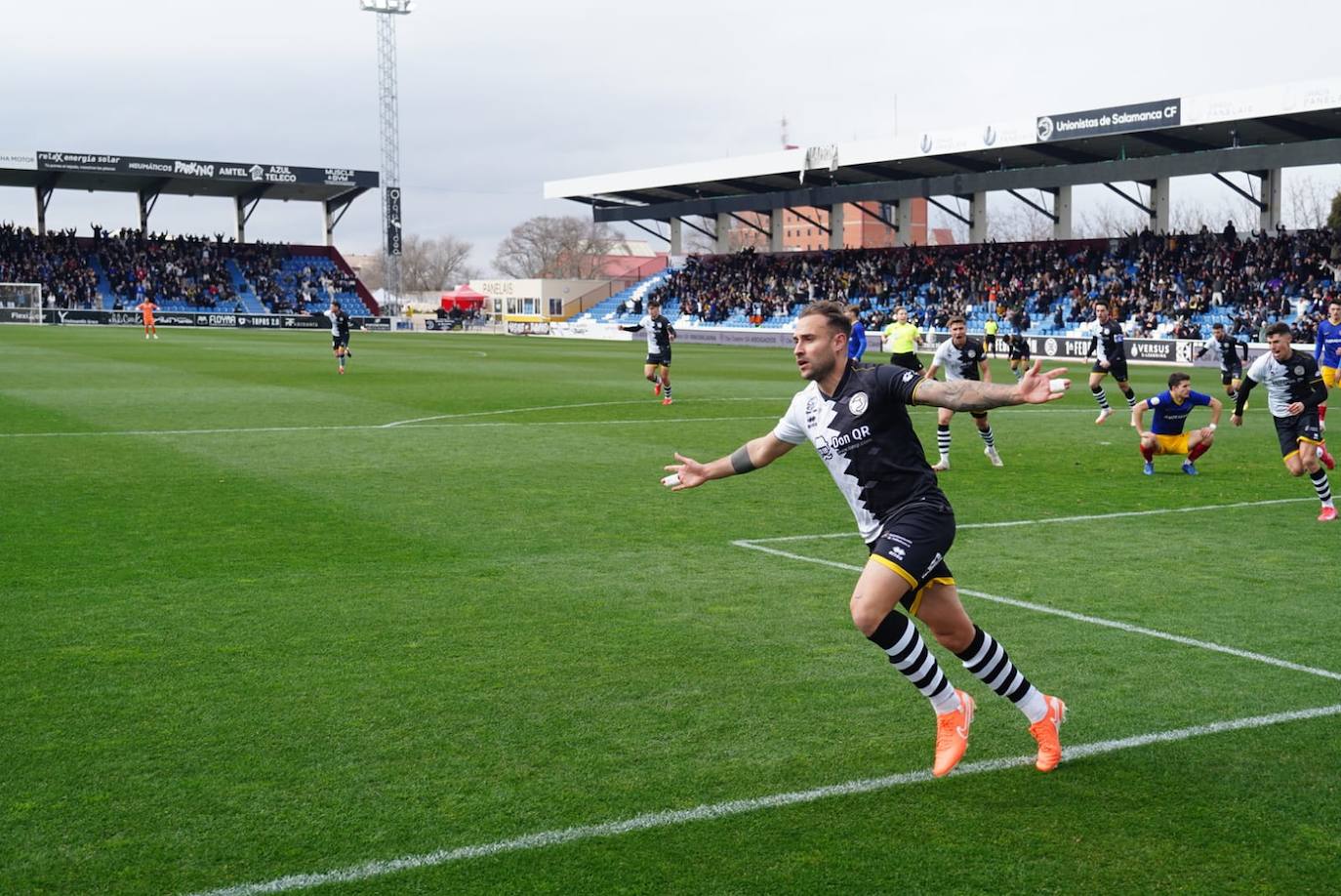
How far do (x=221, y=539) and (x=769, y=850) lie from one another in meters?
7.48

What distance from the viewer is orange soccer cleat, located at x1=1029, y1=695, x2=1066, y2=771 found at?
18.6ft

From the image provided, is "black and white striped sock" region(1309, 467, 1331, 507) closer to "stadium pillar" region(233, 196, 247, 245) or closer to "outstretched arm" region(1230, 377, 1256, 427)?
"outstretched arm" region(1230, 377, 1256, 427)

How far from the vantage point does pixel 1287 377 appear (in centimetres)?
1323

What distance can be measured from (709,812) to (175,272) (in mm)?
85610

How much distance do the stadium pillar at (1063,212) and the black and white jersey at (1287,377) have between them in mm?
48765

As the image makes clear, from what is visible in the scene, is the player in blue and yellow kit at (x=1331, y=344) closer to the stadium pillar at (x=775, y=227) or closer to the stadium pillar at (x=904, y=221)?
the stadium pillar at (x=904, y=221)

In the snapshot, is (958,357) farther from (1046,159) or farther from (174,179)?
(174,179)

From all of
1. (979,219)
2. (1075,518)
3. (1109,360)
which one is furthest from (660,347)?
(979,219)

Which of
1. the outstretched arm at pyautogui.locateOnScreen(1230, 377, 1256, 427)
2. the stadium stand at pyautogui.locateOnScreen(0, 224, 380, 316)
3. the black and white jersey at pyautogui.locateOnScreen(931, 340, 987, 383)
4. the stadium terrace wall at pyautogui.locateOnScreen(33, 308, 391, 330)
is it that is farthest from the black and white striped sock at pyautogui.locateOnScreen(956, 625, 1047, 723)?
the stadium stand at pyautogui.locateOnScreen(0, 224, 380, 316)

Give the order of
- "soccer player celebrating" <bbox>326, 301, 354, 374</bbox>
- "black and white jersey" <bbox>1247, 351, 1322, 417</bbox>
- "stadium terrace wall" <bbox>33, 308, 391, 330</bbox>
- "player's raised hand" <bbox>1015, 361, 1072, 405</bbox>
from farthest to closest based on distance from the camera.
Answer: "stadium terrace wall" <bbox>33, 308, 391, 330</bbox> → "soccer player celebrating" <bbox>326, 301, 354, 374</bbox> → "black and white jersey" <bbox>1247, 351, 1322, 417</bbox> → "player's raised hand" <bbox>1015, 361, 1072, 405</bbox>

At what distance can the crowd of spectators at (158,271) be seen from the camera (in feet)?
259

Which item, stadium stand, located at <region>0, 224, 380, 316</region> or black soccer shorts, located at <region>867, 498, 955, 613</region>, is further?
stadium stand, located at <region>0, 224, 380, 316</region>

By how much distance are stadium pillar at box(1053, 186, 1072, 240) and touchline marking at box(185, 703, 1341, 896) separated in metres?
56.7

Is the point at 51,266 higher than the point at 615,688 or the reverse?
higher
